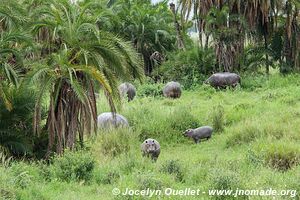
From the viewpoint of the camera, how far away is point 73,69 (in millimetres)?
11414

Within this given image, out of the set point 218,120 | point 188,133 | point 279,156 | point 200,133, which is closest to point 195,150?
point 200,133

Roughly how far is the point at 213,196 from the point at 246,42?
17.2m

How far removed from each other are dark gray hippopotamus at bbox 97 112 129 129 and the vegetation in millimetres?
283

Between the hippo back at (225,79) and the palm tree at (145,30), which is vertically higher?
the palm tree at (145,30)

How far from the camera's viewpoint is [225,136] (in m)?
13.8

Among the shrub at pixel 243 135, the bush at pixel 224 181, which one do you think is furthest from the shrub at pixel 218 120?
the bush at pixel 224 181

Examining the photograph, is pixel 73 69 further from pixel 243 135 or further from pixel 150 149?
pixel 243 135

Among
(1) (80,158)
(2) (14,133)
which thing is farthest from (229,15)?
(1) (80,158)

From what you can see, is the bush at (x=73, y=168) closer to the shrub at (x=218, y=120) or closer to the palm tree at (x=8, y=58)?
the palm tree at (x=8, y=58)

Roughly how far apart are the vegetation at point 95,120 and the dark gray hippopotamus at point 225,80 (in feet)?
1.19

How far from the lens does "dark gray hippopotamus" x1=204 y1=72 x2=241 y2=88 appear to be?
Answer: 20.3m

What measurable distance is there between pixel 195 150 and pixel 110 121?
2.48m

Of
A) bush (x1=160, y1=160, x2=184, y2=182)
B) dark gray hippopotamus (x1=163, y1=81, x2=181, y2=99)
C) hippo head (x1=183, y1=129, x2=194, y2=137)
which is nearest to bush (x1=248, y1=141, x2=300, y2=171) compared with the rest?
bush (x1=160, y1=160, x2=184, y2=182)

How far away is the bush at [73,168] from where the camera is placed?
30.6 feet
